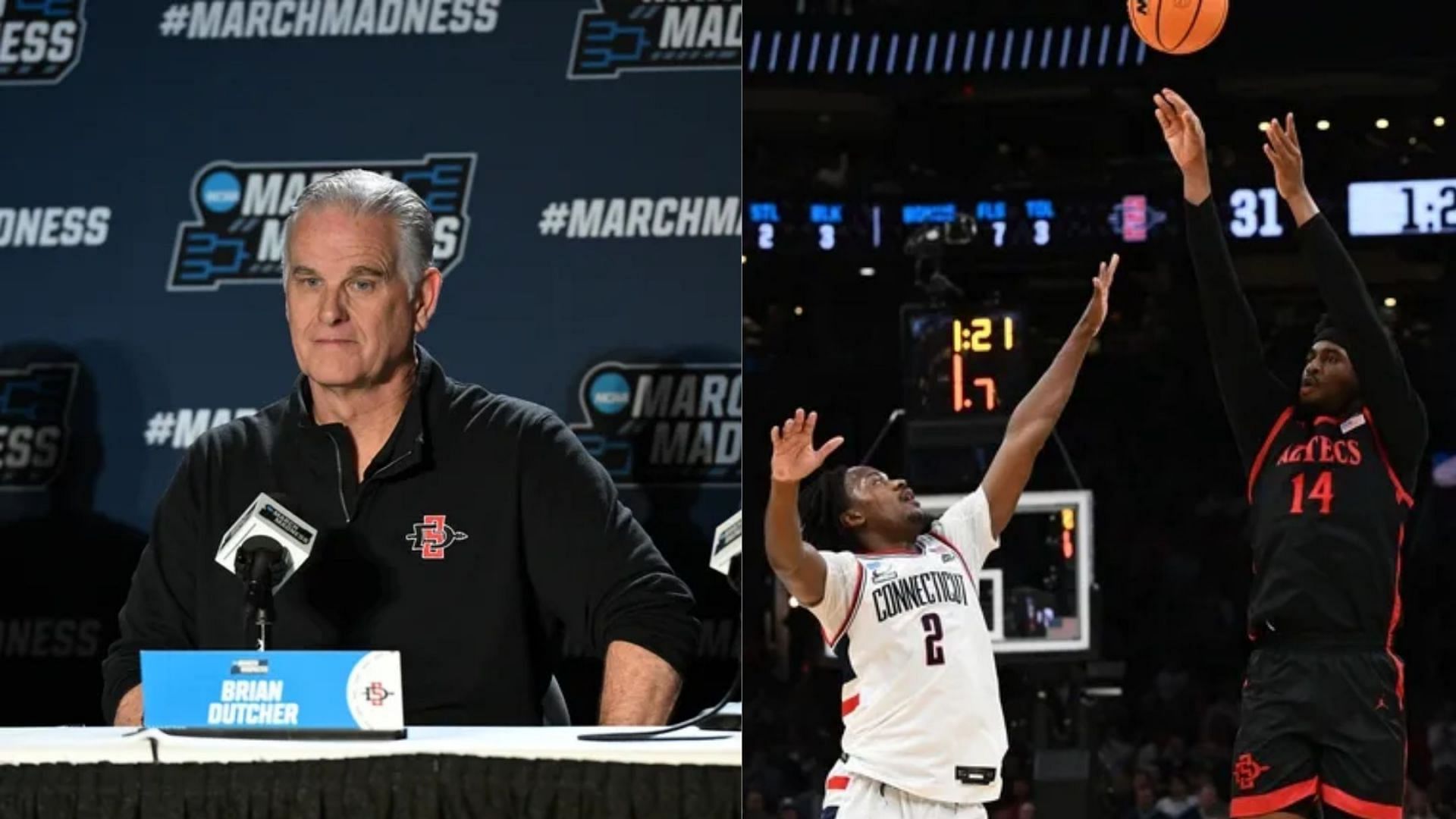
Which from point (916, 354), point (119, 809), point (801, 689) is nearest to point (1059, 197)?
point (916, 354)

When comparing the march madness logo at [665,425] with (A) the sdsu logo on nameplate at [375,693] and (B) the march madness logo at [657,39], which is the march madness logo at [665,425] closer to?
(B) the march madness logo at [657,39]

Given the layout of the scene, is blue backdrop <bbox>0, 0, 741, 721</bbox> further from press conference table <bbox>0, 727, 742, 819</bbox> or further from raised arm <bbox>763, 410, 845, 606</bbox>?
press conference table <bbox>0, 727, 742, 819</bbox>

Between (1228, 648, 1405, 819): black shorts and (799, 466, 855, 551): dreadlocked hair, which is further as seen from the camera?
(799, 466, 855, 551): dreadlocked hair

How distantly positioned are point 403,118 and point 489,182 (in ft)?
0.93

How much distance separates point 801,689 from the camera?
6449 millimetres

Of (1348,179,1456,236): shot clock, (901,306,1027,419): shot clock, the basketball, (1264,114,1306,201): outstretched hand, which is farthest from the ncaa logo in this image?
(1348,179,1456,236): shot clock

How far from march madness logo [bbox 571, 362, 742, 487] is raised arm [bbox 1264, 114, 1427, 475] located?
1376 millimetres

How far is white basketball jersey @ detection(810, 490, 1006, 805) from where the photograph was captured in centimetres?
348

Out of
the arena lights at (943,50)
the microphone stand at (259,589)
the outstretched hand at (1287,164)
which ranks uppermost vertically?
the arena lights at (943,50)

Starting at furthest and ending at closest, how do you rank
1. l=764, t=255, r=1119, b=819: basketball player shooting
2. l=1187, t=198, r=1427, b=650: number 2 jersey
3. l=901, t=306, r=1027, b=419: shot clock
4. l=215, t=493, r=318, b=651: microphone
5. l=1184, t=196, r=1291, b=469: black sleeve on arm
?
l=901, t=306, r=1027, b=419: shot clock → l=1184, t=196, r=1291, b=469: black sleeve on arm → l=1187, t=198, r=1427, b=650: number 2 jersey → l=764, t=255, r=1119, b=819: basketball player shooting → l=215, t=493, r=318, b=651: microphone

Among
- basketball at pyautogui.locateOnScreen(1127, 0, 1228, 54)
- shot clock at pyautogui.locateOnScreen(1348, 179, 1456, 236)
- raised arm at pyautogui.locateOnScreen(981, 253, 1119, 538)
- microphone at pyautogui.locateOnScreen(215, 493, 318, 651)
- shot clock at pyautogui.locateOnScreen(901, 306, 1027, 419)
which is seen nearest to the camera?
→ microphone at pyautogui.locateOnScreen(215, 493, 318, 651)

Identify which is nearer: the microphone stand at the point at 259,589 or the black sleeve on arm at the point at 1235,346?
the microphone stand at the point at 259,589

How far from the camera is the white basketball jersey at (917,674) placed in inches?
137

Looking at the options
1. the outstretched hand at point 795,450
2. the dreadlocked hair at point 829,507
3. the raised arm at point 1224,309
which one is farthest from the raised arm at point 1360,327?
the outstretched hand at point 795,450
